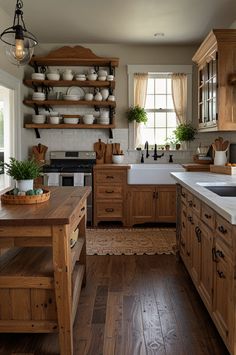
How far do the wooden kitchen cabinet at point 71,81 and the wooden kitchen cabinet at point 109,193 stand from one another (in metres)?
0.77

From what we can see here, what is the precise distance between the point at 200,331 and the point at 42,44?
16.3 feet

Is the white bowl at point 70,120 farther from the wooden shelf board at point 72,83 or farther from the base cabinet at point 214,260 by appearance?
the base cabinet at point 214,260

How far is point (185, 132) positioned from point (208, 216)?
11.7ft

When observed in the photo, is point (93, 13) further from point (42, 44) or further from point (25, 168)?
point (25, 168)

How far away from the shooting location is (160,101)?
610cm

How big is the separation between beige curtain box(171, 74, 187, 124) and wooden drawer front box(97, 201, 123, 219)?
1801 millimetres

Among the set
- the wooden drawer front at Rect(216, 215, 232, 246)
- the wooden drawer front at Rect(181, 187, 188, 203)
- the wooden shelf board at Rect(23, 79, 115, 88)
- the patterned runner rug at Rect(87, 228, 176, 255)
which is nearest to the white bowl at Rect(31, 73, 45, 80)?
the wooden shelf board at Rect(23, 79, 115, 88)

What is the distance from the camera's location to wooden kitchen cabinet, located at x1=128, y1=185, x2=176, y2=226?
5391mm

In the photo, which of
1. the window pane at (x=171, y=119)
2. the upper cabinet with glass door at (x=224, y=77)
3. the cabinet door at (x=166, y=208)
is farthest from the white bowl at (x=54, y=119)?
the upper cabinet with glass door at (x=224, y=77)

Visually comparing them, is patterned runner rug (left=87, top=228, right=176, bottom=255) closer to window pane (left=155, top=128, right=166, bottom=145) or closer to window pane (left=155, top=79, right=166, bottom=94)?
window pane (left=155, top=128, right=166, bottom=145)

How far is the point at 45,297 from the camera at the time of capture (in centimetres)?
214

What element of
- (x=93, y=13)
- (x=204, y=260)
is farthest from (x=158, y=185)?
(x=204, y=260)

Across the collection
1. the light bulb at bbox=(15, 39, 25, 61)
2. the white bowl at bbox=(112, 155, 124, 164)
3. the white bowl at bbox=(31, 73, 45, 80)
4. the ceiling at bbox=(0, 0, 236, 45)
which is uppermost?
the ceiling at bbox=(0, 0, 236, 45)

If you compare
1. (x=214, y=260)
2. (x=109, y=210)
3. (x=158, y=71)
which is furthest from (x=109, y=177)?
(x=214, y=260)
